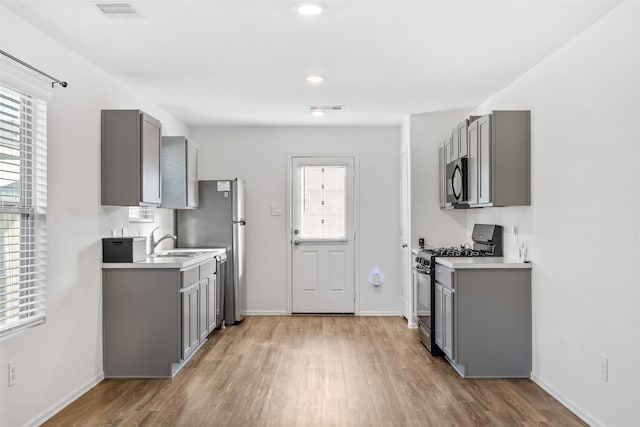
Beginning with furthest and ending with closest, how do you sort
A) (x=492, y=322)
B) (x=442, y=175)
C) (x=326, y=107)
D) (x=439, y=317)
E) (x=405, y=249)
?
(x=405, y=249), (x=442, y=175), (x=326, y=107), (x=439, y=317), (x=492, y=322)

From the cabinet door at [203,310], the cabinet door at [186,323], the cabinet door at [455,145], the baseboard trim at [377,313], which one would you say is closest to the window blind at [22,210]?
the cabinet door at [186,323]

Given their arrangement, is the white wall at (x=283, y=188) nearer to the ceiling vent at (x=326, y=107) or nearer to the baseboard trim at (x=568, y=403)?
the ceiling vent at (x=326, y=107)

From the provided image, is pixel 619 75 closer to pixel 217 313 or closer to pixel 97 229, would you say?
pixel 97 229

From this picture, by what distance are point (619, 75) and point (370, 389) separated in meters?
2.66

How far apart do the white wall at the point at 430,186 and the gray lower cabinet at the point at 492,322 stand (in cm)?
179

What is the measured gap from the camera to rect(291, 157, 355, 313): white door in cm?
656

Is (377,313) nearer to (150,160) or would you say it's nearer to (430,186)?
(430,186)

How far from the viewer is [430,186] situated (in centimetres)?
580

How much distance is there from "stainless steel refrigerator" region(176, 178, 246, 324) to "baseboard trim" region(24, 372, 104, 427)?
7.00ft

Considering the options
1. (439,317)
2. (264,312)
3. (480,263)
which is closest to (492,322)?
(480,263)

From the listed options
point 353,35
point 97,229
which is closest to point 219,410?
point 97,229

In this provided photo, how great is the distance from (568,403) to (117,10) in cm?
384

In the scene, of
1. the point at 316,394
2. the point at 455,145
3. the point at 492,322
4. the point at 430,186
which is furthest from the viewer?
the point at 430,186

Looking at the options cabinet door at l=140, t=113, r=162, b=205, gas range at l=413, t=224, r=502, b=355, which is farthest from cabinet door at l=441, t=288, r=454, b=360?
cabinet door at l=140, t=113, r=162, b=205
